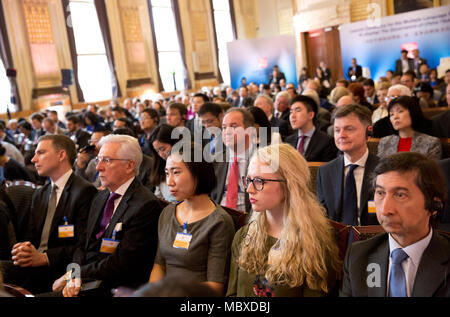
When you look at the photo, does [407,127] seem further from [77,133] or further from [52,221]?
[77,133]

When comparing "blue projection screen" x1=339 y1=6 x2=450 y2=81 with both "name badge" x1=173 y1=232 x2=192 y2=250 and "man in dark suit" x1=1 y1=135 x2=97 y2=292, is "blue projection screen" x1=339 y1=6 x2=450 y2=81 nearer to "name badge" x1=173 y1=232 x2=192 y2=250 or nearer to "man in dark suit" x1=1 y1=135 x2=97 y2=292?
"man in dark suit" x1=1 y1=135 x2=97 y2=292

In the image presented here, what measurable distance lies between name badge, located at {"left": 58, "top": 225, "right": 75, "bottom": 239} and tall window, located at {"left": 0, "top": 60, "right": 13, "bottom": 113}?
1138 cm

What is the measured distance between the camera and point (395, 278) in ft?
5.14

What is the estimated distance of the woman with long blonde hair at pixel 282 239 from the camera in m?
1.86

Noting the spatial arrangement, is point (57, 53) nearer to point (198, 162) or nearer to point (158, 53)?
point (158, 53)

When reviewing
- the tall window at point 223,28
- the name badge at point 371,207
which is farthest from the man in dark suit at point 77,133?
the tall window at point 223,28

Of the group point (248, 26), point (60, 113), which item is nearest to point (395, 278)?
point (60, 113)

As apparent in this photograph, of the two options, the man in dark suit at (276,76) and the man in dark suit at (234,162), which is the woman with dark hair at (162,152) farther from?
the man in dark suit at (276,76)

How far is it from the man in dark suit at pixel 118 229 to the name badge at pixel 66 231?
13 centimetres

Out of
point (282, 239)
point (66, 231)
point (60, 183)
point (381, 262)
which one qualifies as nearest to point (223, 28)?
point (60, 183)

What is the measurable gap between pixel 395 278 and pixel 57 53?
576 inches

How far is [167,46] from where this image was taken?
18.9 metres

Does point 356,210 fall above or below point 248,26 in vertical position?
below

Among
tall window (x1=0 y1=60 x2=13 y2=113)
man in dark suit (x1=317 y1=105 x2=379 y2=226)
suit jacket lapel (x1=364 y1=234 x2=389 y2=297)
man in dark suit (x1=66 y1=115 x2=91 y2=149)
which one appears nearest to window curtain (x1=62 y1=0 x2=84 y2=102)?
tall window (x1=0 y1=60 x2=13 y2=113)
